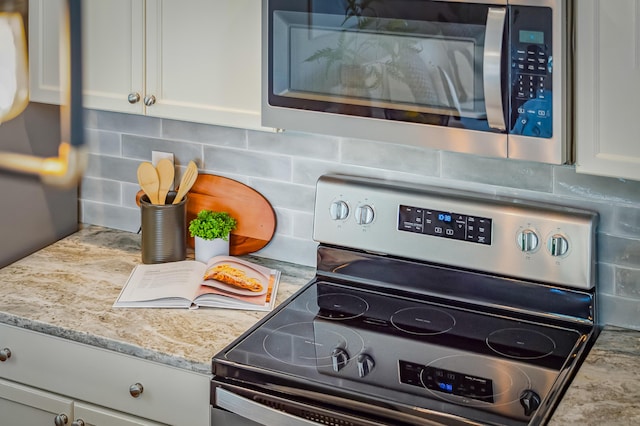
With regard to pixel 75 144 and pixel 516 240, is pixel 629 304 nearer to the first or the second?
pixel 516 240

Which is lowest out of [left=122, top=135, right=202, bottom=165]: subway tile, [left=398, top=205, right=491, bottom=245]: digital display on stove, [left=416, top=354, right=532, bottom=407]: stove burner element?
[left=416, top=354, right=532, bottom=407]: stove burner element

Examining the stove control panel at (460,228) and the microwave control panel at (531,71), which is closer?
the microwave control panel at (531,71)

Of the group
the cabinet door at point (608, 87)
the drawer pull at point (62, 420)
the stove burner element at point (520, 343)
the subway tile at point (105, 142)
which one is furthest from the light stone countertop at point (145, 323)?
the cabinet door at point (608, 87)

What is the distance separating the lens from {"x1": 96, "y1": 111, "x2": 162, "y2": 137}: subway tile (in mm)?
2619

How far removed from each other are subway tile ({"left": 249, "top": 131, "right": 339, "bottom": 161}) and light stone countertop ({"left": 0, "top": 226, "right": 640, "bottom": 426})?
0.34 meters

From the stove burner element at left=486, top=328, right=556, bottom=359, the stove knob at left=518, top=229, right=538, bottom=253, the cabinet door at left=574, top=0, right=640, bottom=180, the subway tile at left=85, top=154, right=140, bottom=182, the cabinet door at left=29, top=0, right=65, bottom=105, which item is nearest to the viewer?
the cabinet door at left=574, top=0, right=640, bottom=180

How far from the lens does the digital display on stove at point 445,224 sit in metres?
2.14

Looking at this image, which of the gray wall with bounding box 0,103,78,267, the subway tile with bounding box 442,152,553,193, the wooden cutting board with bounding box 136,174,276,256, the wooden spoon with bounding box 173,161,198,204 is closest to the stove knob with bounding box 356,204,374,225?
the subway tile with bounding box 442,152,553,193

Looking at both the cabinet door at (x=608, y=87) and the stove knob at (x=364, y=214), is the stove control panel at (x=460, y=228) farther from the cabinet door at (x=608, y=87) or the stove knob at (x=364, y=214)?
the cabinet door at (x=608, y=87)

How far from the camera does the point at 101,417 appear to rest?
6.83 ft

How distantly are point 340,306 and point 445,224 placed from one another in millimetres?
352

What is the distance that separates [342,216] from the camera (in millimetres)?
2303

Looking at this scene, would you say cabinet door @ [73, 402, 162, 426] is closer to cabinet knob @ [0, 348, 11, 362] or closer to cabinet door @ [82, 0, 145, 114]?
cabinet knob @ [0, 348, 11, 362]

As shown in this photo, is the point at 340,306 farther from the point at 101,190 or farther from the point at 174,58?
the point at 101,190
